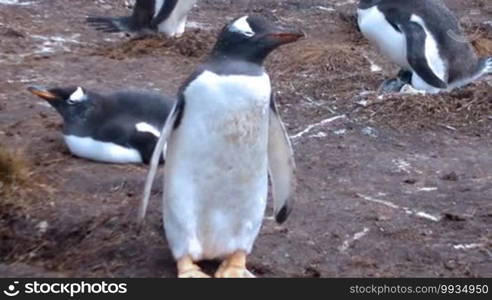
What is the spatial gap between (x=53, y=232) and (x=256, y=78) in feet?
3.73

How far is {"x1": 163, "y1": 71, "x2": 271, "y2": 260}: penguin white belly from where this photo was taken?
13.1 ft

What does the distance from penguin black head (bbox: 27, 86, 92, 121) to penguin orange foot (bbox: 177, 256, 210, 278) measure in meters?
1.75

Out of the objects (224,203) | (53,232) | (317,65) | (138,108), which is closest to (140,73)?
(317,65)

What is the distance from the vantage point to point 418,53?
6895 mm

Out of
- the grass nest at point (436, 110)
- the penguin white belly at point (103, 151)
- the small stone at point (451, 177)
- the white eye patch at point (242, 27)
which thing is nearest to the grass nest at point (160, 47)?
the grass nest at point (436, 110)

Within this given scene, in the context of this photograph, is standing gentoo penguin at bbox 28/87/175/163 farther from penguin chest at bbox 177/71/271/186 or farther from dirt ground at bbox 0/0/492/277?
penguin chest at bbox 177/71/271/186

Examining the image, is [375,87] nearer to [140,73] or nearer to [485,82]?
[485,82]

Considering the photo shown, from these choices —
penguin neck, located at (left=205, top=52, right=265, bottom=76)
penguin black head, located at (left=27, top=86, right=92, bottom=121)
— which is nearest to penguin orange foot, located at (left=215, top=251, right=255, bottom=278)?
penguin neck, located at (left=205, top=52, right=265, bottom=76)

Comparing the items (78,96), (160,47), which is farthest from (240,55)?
(160,47)

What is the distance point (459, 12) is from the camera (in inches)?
377

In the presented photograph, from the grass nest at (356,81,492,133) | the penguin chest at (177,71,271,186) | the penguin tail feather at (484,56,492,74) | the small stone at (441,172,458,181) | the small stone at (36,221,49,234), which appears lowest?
the penguin tail feather at (484,56,492,74)

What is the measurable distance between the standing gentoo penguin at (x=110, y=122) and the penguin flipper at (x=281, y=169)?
128 cm

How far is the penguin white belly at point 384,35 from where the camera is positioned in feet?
23.0

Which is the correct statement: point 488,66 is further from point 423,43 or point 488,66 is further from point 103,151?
point 103,151
